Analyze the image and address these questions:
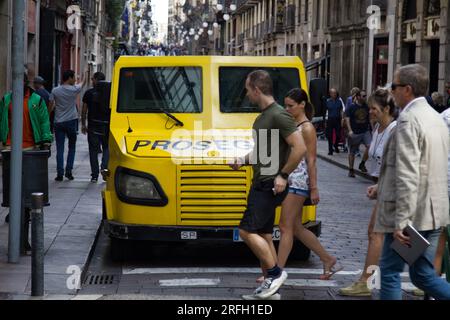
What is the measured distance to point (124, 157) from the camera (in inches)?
384

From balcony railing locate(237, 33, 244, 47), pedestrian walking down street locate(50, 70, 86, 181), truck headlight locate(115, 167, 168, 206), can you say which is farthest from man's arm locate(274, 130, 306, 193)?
balcony railing locate(237, 33, 244, 47)

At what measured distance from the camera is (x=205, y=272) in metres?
9.63

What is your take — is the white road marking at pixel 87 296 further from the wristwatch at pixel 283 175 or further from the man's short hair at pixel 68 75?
the man's short hair at pixel 68 75

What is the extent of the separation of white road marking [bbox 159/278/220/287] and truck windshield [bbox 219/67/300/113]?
2.33 metres

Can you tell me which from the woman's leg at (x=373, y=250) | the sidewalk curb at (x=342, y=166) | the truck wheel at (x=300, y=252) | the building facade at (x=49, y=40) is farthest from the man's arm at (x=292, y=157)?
the sidewalk curb at (x=342, y=166)

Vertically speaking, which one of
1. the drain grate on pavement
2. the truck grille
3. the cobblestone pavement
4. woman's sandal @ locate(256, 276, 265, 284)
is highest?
the truck grille

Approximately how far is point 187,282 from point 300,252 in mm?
1696

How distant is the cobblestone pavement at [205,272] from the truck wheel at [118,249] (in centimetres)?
8

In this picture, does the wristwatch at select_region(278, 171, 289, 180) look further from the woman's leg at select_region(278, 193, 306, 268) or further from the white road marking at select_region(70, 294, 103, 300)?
the white road marking at select_region(70, 294, 103, 300)

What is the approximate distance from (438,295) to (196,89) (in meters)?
4.89

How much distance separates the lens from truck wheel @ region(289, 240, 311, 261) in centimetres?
1029

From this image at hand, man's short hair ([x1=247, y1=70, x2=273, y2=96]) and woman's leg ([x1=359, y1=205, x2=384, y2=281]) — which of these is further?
woman's leg ([x1=359, y1=205, x2=384, y2=281])

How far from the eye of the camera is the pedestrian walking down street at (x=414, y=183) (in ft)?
21.3

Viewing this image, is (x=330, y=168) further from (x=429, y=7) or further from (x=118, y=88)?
(x=118, y=88)
